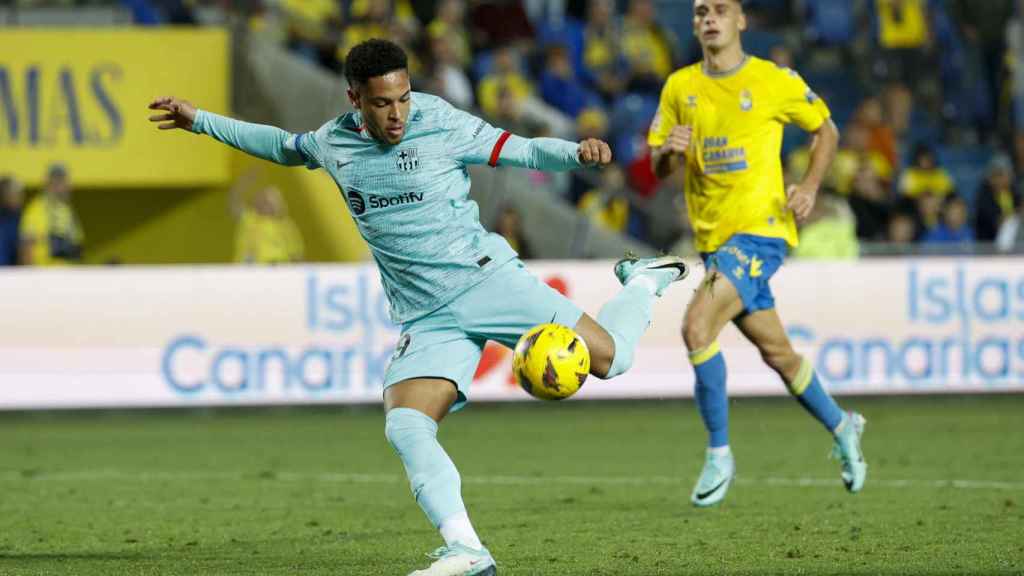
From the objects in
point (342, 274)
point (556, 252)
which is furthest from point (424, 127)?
point (556, 252)

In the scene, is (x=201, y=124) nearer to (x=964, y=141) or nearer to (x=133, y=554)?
(x=133, y=554)

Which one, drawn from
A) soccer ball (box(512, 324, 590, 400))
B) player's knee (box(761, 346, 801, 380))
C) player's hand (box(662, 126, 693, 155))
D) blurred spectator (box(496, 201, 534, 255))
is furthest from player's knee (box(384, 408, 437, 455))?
blurred spectator (box(496, 201, 534, 255))

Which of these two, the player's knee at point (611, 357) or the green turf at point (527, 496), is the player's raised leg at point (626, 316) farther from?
the green turf at point (527, 496)

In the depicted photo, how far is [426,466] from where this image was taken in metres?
6.75

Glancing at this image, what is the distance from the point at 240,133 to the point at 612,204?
1209cm

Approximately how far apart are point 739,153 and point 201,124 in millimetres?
3125

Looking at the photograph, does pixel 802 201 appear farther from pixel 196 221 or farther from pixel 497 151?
pixel 196 221

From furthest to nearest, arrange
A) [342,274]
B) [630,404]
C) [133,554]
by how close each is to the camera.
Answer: [630,404]
[342,274]
[133,554]

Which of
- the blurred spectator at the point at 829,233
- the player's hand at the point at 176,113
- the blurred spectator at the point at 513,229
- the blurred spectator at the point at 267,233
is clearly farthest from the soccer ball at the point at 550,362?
the blurred spectator at the point at 267,233

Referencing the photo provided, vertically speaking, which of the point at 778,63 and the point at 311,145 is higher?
the point at 778,63

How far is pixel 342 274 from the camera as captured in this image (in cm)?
1584

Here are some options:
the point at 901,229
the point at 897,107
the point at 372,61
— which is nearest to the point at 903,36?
the point at 897,107

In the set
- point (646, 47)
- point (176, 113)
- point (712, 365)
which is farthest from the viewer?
point (646, 47)

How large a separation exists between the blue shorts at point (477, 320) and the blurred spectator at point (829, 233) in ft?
31.4
